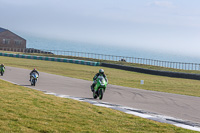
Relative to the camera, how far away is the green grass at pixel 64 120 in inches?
308

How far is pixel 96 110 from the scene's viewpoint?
35.8ft

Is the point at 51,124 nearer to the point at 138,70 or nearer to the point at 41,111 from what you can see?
the point at 41,111

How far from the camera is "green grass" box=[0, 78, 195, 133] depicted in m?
7.82

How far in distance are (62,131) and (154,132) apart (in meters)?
2.34

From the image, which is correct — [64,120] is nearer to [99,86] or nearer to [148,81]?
[99,86]

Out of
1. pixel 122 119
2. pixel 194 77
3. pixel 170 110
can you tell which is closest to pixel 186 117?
pixel 170 110

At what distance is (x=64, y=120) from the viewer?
881cm

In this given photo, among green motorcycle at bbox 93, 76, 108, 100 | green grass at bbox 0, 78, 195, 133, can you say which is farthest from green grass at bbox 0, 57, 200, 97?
green grass at bbox 0, 78, 195, 133

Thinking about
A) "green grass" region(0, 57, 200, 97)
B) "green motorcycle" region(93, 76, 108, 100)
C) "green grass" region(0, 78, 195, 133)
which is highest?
"green motorcycle" region(93, 76, 108, 100)

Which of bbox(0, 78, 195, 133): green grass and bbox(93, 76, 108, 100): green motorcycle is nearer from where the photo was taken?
bbox(0, 78, 195, 133): green grass

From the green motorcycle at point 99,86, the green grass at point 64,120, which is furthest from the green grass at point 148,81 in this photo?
the green grass at point 64,120

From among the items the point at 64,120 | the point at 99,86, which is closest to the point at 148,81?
the point at 99,86

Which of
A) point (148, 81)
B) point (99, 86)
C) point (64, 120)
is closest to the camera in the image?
point (64, 120)

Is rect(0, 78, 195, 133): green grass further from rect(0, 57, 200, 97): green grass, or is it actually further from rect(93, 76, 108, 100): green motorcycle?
rect(0, 57, 200, 97): green grass
